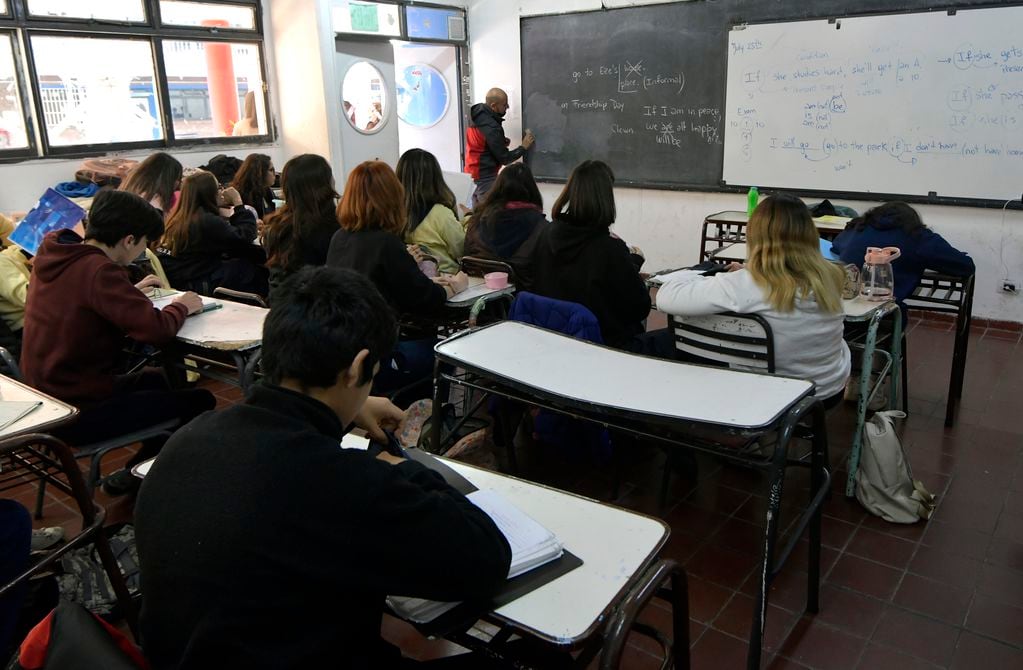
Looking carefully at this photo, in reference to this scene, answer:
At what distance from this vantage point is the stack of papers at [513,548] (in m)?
1.16

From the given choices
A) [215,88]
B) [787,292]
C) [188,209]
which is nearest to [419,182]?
[188,209]

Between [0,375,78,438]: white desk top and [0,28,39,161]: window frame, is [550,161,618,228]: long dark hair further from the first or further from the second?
[0,28,39,161]: window frame

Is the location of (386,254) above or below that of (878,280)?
above

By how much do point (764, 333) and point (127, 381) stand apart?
7.28 ft

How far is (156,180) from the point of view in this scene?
4.11m

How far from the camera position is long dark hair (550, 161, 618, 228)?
282 cm

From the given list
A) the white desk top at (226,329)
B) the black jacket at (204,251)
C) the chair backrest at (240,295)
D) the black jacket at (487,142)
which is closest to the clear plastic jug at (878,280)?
the white desk top at (226,329)

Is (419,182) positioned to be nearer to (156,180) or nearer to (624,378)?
(156,180)

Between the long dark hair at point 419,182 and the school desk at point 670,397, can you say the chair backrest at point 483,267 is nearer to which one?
the long dark hair at point 419,182

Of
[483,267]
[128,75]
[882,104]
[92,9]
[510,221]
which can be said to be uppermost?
[92,9]

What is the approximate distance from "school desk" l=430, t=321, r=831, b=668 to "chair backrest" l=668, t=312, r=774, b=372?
0.92 ft

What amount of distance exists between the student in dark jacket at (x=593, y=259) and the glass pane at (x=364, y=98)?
4419 millimetres

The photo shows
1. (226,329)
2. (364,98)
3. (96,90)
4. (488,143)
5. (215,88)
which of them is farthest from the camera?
(364,98)

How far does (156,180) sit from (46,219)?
3.92ft
